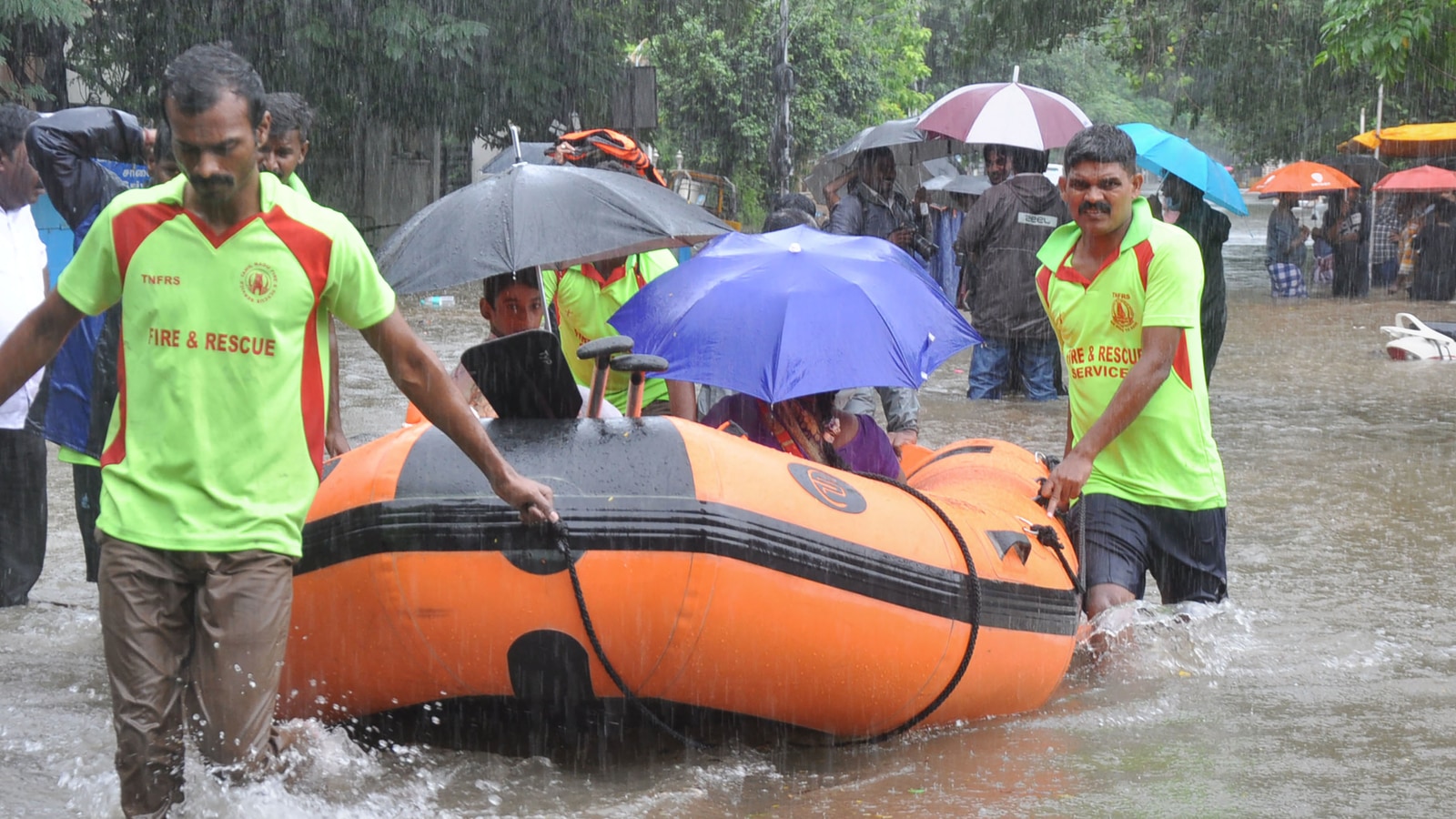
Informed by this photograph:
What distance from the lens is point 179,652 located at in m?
3.43

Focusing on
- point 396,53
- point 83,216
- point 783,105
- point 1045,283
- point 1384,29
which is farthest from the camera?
point 783,105

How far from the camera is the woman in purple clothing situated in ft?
16.5

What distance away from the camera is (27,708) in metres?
4.83

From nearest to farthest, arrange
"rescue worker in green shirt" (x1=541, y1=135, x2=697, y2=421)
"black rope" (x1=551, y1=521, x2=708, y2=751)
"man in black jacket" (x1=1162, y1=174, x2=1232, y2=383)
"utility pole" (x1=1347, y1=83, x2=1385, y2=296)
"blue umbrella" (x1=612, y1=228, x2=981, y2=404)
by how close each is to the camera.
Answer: "black rope" (x1=551, y1=521, x2=708, y2=751) < "blue umbrella" (x1=612, y1=228, x2=981, y2=404) < "rescue worker in green shirt" (x1=541, y1=135, x2=697, y2=421) < "man in black jacket" (x1=1162, y1=174, x2=1232, y2=383) < "utility pole" (x1=1347, y1=83, x2=1385, y2=296)

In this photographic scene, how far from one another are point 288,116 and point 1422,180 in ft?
61.3

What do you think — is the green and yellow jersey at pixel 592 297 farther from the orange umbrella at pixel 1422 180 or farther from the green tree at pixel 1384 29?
the orange umbrella at pixel 1422 180

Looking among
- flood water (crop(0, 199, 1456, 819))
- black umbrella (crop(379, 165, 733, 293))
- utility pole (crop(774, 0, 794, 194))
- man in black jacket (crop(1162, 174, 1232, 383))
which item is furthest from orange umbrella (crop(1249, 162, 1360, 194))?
black umbrella (crop(379, 165, 733, 293))

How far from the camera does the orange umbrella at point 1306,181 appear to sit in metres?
21.3

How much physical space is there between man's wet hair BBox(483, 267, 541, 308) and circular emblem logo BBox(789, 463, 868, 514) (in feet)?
4.14

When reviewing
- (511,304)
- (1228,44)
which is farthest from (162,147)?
(1228,44)

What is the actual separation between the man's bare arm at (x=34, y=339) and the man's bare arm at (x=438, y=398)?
658mm

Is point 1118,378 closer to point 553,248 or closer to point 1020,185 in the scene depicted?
point 553,248

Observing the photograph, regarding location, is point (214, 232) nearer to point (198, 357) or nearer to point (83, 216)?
point (198, 357)

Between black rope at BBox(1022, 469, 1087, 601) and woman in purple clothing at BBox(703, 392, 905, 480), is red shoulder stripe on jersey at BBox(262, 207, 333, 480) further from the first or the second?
black rope at BBox(1022, 469, 1087, 601)
